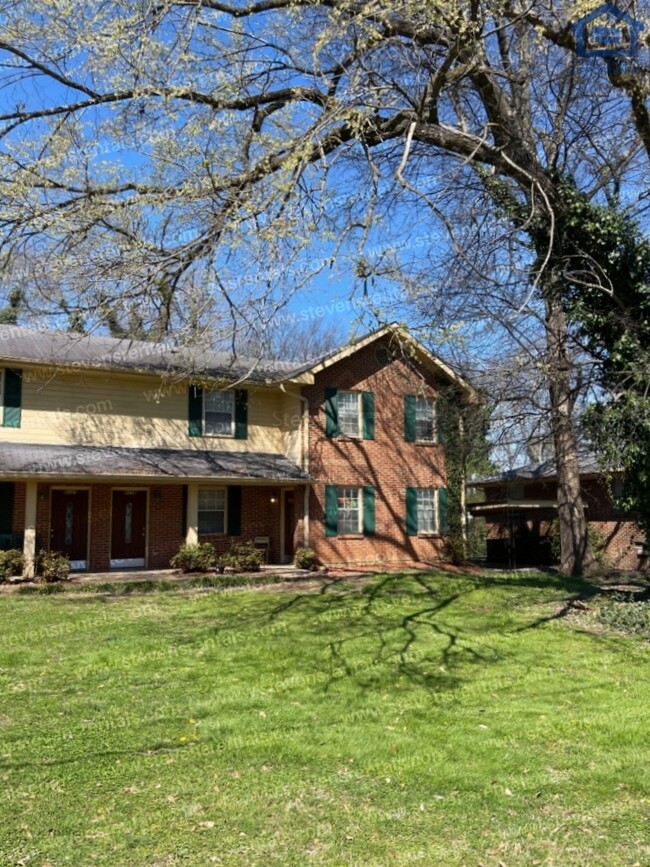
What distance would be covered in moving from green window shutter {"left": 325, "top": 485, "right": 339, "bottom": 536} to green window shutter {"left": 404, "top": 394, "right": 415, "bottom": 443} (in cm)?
308

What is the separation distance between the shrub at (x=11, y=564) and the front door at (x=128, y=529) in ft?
9.64

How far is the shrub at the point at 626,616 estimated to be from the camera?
1090 cm

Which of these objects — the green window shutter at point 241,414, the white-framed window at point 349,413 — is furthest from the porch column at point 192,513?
the white-framed window at point 349,413

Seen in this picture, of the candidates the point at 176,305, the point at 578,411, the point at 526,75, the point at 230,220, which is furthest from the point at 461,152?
the point at 578,411

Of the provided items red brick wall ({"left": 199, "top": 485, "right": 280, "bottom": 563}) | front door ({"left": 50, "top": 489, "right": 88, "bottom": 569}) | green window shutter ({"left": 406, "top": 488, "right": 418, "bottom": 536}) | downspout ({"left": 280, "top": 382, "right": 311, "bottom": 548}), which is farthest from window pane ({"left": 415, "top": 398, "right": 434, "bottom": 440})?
front door ({"left": 50, "top": 489, "right": 88, "bottom": 569})

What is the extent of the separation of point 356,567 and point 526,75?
13.5 metres

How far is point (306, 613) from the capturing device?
11.9m

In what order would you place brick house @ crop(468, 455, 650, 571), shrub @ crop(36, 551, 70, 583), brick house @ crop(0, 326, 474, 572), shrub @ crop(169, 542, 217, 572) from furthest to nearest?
brick house @ crop(468, 455, 650, 571)
shrub @ crop(169, 542, 217, 572)
brick house @ crop(0, 326, 474, 572)
shrub @ crop(36, 551, 70, 583)

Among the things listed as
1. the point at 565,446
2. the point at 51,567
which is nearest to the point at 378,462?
the point at 565,446

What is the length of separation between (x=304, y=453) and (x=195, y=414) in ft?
10.6

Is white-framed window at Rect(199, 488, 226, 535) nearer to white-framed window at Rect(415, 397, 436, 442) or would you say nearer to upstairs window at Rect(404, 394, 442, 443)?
upstairs window at Rect(404, 394, 442, 443)

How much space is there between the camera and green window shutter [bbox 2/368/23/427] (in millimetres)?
17016

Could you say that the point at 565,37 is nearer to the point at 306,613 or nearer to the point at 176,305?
the point at 176,305

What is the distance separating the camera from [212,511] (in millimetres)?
19766
